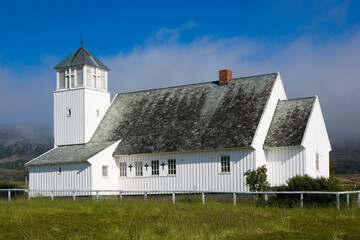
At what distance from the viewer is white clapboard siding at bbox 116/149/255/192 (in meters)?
34.3

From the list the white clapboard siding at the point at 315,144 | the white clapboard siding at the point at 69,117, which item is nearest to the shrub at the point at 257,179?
the white clapboard siding at the point at 315,144

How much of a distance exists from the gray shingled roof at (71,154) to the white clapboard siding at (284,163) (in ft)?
41.0

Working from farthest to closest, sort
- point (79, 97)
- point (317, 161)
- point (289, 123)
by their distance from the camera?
point (79, 97) → point (317, 161) → point (289, 123)

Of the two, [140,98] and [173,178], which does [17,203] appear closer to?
[173,178]

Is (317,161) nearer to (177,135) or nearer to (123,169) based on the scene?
(177,135)

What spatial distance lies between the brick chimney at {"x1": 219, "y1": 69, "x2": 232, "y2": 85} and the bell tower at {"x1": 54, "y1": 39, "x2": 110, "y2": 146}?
10.3 m

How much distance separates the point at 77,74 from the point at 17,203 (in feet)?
54.0

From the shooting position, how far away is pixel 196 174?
118 feet

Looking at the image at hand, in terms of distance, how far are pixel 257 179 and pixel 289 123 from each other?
16.8 ft

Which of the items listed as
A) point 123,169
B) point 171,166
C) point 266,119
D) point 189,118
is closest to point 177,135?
point 189,118

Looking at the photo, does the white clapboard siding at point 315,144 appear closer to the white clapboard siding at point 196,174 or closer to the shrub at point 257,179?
the shrub at point 257,179

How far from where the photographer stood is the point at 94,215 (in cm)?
2319

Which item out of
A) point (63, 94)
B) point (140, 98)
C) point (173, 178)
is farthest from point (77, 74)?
point (173, 178)

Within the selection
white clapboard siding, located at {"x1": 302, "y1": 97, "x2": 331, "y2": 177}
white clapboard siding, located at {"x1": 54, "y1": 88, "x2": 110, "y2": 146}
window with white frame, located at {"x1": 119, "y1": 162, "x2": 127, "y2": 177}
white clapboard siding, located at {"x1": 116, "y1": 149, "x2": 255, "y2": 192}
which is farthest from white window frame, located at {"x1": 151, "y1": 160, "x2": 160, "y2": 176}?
white clapboard siding, located at {"x1": 302, "y1": 97, "x2": 331, "y2": 177}
